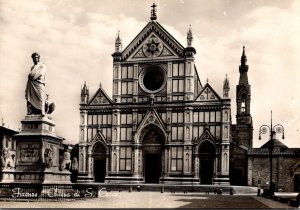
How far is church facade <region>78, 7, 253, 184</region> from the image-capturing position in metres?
51.6

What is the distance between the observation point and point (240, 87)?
72.1 meters

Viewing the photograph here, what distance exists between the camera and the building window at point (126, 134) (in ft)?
177

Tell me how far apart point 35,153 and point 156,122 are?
30.6 meters

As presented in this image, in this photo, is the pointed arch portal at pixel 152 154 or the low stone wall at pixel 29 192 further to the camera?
the pointed arch portal at pixel 152 154

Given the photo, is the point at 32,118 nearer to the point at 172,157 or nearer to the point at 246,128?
the point at 172,157

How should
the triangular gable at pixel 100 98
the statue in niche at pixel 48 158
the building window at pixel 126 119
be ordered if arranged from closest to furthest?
the statue in niche at pixel 48 158, the building window at pixel 126 119, the triangular gable at pixel 100 98

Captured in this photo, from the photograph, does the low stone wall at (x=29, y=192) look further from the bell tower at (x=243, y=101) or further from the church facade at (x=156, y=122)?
the bell tower at (x=243, y=101)

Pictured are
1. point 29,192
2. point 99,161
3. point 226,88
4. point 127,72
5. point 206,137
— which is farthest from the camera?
point 127,72

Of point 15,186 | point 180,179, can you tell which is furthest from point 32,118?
point 180,179

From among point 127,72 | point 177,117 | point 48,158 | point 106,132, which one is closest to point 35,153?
point 48,158

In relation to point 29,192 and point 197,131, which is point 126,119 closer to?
point 197,131

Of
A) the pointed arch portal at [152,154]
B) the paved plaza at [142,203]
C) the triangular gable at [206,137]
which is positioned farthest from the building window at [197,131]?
the paved plaza at [142,203]

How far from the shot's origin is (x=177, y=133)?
52531mm

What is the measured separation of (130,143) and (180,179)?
7.22m
